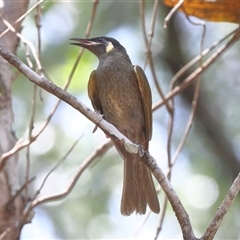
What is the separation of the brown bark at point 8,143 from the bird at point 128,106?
18.3 inches

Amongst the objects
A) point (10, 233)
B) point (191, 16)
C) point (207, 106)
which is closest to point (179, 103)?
point (207, 106)

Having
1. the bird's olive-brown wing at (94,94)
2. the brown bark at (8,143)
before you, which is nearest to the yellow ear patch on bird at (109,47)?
the bird's olive-brown wing at (94,94)

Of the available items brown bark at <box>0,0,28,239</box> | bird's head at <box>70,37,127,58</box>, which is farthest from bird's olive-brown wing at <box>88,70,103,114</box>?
brown bark at <box>0,0,28,239</box>

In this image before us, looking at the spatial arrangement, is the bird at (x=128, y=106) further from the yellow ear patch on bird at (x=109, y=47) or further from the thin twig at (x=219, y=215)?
the thin twig at (x=219, y=215)

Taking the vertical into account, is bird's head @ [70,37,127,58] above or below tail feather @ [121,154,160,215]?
above

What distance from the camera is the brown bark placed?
12.9 ft

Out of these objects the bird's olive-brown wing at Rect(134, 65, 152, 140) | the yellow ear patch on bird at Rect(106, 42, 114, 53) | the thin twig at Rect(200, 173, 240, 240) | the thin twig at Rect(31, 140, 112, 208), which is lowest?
the thin twig at Rect(200, 173, 240, 240)

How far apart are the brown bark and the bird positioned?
1.52 feet

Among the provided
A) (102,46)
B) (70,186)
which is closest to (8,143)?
(70,186)

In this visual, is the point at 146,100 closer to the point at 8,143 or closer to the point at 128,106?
the point at 128,106

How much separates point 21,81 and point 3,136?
2.59m

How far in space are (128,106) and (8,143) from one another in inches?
36.2

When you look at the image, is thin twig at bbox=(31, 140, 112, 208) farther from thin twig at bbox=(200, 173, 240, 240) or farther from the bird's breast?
thin twig at bbox=(200, 173, 240, 240)

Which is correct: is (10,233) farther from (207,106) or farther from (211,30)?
(211,30)
